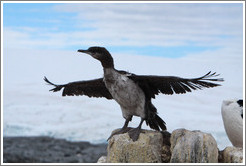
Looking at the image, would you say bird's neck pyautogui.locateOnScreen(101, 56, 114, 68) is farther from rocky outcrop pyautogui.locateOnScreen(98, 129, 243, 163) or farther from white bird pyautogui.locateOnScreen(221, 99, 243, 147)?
white bird pyautogui.locateOnScreen(221, 99, 243, 147)

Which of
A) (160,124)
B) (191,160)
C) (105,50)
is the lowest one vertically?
(191,160)

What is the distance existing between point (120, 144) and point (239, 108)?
3060mm

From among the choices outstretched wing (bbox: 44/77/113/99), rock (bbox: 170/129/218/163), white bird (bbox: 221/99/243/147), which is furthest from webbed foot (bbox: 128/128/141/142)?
white bird (bbox: 221/99/243/147)

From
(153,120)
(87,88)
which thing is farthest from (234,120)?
(87,88)

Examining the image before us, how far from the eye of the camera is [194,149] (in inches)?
291

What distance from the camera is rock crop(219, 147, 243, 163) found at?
768 centimetres

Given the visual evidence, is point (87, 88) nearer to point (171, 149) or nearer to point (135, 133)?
point (135, 133)

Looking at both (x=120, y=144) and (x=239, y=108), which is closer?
(x=120, y=144)

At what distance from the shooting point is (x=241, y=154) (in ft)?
25.3

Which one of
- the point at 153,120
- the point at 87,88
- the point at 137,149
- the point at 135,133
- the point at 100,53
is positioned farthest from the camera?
the point at 87,88

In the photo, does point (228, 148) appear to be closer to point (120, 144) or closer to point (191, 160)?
point (191, 160)

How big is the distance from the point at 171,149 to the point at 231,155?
3.32 ft

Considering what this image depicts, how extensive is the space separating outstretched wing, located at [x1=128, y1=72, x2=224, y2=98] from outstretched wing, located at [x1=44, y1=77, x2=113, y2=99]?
2.62 feet

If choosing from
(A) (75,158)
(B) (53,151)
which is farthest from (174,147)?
(B) (53,151)
